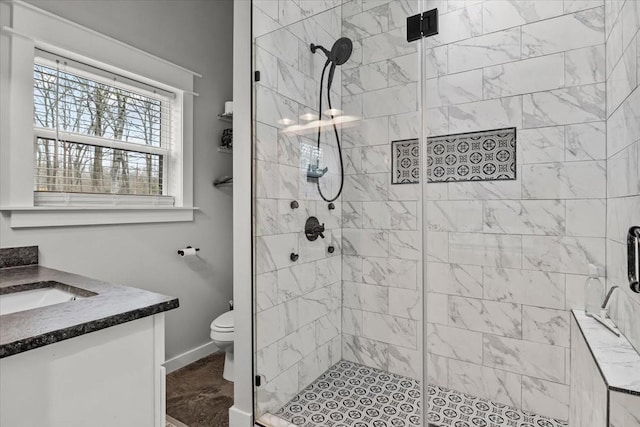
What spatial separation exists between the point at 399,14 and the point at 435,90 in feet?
1.59

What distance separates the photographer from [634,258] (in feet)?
3.74

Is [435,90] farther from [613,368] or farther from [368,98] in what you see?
[613,368]

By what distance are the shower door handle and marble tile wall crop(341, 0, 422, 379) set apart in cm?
96

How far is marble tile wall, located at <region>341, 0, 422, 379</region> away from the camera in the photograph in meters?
2.03

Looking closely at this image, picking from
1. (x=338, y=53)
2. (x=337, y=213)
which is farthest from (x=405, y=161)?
(x=338, y=53)

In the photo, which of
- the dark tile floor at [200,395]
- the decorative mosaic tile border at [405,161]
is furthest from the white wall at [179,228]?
the decorative mosaic tile border at [405,161]

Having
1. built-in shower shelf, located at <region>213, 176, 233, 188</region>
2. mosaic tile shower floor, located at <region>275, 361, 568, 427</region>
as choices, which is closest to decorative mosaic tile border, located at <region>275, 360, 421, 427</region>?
mosaic tile shower floor, located at <region>275, 361, 568, 427</region>

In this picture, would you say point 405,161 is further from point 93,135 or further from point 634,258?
point 93,135

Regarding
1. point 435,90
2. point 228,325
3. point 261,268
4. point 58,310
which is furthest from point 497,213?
point 58,310

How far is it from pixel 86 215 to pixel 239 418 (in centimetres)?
144

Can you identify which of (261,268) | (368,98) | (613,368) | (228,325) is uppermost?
(368,98)

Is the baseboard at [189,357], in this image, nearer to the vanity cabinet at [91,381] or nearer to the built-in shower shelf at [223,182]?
the built-in shower shelf at [223,182]

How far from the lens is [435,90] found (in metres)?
2.07

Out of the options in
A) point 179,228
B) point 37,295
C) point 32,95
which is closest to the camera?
point 37,295
